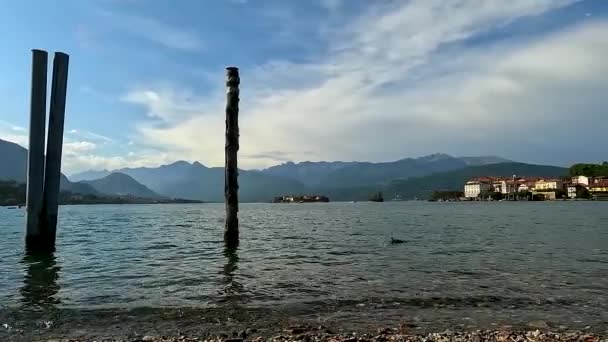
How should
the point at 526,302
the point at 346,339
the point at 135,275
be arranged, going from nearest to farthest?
the point at 346,339
the point at 526,302
the point at 135,275

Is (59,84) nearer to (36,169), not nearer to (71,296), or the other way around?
(36,169)

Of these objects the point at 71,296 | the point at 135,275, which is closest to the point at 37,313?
the point at 71,296

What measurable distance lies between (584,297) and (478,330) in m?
5.57

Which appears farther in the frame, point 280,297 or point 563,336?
point 280,297

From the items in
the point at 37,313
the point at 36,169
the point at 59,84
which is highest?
the point at 59,84

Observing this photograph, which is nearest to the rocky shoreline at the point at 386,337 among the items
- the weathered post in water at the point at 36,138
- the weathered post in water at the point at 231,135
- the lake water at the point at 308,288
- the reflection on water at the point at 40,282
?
the lake water at the point at 308,288

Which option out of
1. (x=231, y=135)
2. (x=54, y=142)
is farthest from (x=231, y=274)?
(x=54, y=142)

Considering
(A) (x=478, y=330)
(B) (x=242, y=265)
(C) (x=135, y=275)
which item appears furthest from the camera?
(B) (x=242, y=265)

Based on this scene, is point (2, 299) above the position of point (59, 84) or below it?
below

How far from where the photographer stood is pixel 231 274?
18062 millimetres

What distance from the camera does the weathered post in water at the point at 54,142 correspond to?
23.5 m

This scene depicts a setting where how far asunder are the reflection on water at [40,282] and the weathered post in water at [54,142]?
84.2 inches

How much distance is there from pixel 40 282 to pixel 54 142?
954 cm

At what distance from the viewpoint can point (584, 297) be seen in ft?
44.6
